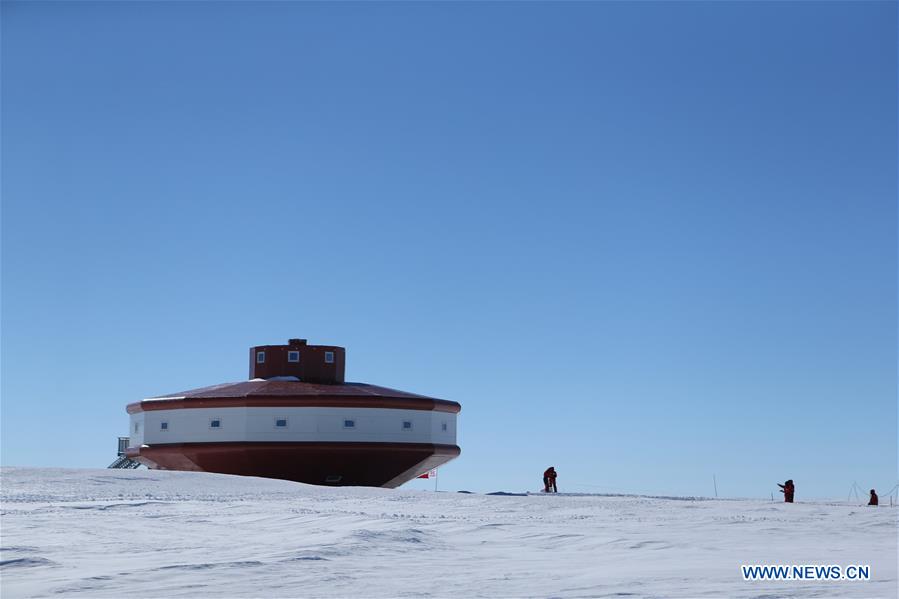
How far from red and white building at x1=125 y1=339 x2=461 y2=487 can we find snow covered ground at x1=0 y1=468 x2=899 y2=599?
52.1ft

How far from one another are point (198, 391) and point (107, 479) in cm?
1557

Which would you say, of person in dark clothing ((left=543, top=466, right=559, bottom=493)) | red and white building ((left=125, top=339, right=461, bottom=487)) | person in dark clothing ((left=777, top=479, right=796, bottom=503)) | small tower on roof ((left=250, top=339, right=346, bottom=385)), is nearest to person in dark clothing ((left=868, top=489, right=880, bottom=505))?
person in dark clothing ((left=777, top=479, right=796, bottom=503))

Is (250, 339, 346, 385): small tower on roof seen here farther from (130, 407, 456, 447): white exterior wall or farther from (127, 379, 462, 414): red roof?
(130, 407, 456, 447): white exterior wall

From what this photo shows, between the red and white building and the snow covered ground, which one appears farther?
the red and white building

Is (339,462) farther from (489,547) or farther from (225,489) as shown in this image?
(489,547)

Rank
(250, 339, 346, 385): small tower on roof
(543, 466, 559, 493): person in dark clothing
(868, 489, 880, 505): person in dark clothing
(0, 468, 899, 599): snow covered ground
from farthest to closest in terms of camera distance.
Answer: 1. (250, 339, 346, 385): small tower on roof
2. (543, 466, 559, 493): person in dark clothing
3. (868, 489, 880, 505): person in dark clothing
4. (0, 468, 899, 599): snow covered ground

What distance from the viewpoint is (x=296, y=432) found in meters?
39.3

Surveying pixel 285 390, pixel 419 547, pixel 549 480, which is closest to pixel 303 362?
pixel 285 390

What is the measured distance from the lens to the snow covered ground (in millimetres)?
10969

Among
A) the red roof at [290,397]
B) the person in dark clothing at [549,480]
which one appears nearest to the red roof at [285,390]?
the red roof at [290,397]

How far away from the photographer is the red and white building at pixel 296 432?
39250 millimetres

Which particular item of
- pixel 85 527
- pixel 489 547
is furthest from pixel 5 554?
pixel 489 547

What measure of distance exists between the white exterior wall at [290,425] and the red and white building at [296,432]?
4cm

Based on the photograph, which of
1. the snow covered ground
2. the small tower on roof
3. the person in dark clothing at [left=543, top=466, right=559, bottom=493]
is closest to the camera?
the snow covered ground
